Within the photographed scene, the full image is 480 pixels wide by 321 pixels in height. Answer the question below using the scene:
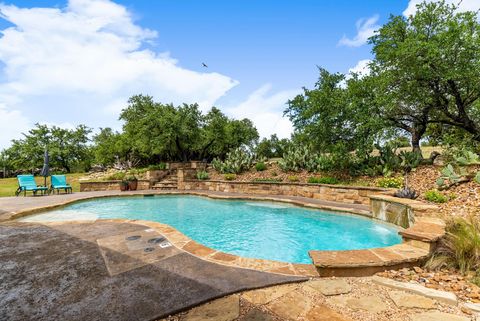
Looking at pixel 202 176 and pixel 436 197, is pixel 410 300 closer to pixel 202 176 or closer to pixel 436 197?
pixel 436 197

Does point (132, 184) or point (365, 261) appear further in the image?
point (132, 184)

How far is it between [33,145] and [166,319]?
36754 mm

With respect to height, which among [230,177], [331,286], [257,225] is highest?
[230,177]

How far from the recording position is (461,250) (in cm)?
299

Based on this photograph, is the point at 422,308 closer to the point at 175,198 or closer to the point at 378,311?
the point at 378,311

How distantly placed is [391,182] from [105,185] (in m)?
16.0

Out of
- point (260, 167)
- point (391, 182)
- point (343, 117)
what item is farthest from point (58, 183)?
point (391, 182)

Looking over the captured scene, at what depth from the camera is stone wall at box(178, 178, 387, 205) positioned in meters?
8.41

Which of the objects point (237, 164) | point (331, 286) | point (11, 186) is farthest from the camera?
point (11, 186)

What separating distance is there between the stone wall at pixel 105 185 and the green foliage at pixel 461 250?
14.5 m

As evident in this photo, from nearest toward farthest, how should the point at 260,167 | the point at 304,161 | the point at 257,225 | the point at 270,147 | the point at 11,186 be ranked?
the point at 257,225, the point at 304,161, the point at 260,167, the point at 11,186, the point at 270,147

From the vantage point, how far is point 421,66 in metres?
8.55

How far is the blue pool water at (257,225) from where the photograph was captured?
5258 mm

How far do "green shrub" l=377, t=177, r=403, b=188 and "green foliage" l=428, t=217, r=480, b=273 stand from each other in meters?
5.65
